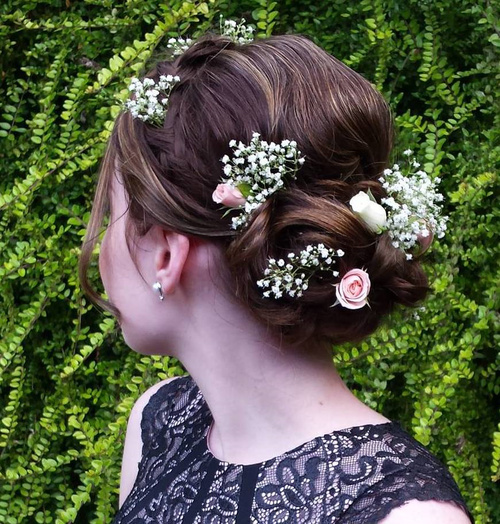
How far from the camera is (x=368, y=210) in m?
1.09

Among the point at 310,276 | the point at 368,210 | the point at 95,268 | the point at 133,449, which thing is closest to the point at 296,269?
the point at 310,276

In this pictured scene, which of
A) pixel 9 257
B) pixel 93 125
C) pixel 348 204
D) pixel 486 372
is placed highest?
pixel 348 204

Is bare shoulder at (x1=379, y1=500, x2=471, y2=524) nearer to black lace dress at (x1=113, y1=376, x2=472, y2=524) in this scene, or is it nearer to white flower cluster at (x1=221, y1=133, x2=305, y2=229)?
black lace dress at (x1=113, y1=376, x2=472, y2=524)

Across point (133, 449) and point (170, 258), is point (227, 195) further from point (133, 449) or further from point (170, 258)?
point (133, 449)

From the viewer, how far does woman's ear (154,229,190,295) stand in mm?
1136

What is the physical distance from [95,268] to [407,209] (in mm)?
1165

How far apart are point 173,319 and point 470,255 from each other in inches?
37.3

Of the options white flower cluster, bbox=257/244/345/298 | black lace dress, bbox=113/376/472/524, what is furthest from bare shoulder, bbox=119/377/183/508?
white flower cluster, bbox=257/244/345/298

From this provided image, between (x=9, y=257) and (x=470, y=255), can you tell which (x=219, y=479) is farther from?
(x=9, y=257)

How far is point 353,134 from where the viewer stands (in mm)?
1100

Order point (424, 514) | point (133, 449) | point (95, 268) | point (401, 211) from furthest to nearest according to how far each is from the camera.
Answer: point (95, 268), point (133, 449), point (401, 211), point (424, 514)

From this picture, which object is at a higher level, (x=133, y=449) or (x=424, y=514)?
(x=424, y=514)

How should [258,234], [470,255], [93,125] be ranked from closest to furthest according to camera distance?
[258,234]
[470,255]
[93,125]

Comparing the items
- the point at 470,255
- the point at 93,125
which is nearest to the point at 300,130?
the point at 470,255
